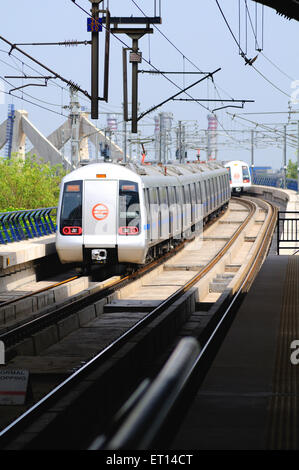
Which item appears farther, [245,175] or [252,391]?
[245,175]

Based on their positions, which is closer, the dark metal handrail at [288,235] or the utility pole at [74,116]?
the dark metal handrail at [288,235]

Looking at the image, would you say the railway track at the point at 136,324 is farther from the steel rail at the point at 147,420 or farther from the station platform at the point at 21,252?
the steel rail at the point at 147,420

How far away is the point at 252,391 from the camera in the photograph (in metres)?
7.57

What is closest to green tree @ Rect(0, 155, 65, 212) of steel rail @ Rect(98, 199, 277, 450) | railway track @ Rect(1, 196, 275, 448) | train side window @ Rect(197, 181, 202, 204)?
train side window @ Rect(197, 181, 202, 204)

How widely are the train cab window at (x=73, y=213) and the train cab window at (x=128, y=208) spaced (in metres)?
1.02

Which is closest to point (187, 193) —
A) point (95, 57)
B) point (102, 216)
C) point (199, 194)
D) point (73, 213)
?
point (199, 194)

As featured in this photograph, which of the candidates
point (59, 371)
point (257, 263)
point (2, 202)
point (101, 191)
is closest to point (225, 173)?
point (2, 202)

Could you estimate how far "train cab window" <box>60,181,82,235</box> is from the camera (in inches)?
825

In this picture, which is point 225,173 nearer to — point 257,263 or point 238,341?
point 257,263

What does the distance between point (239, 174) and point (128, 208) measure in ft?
148

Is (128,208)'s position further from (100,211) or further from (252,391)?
(252,391)

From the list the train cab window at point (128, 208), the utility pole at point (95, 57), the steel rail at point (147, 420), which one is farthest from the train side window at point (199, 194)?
the steel rail at point (147, 420)

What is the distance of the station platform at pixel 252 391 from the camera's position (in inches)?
230

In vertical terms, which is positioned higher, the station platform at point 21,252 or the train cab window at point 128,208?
the train cab window at point 128,208
